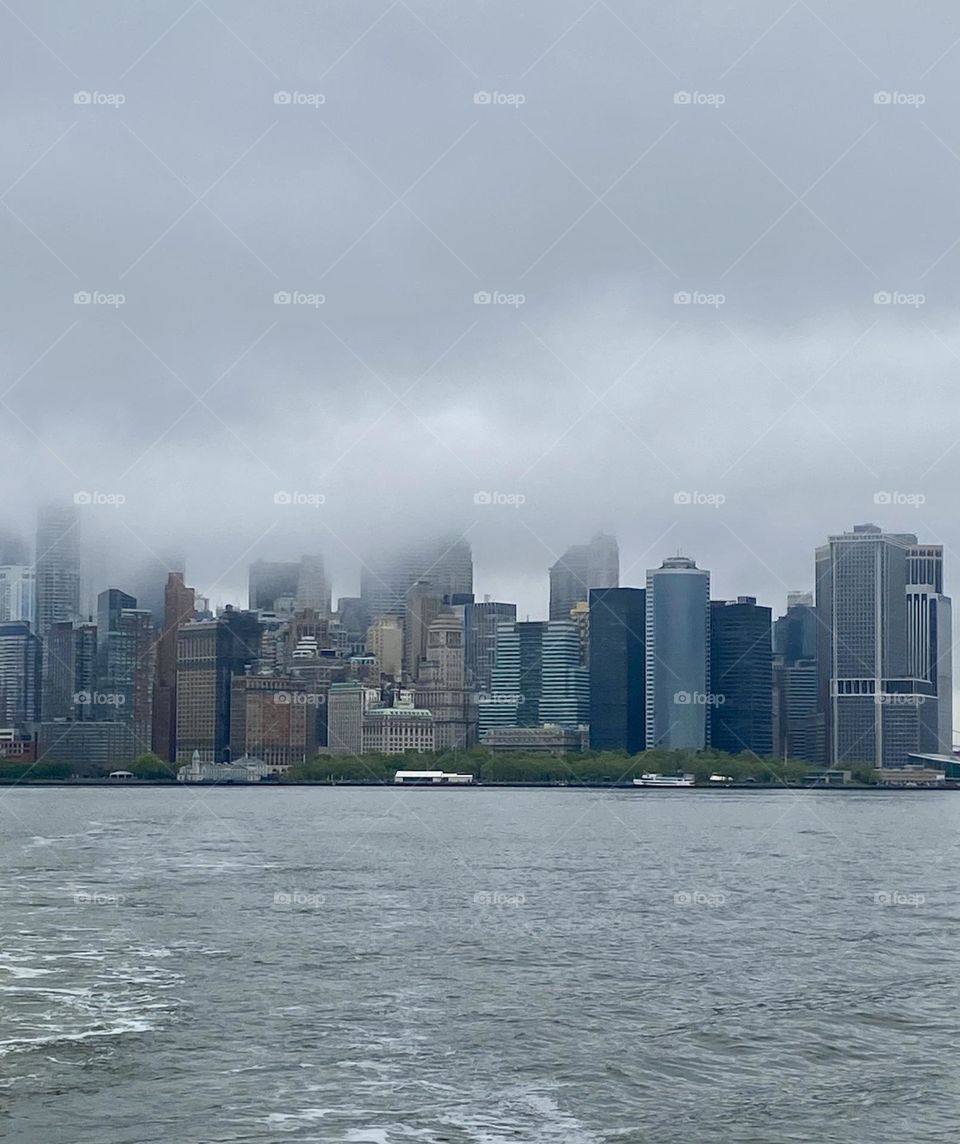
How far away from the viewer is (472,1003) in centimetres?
3288

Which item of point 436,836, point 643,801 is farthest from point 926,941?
point 643,801

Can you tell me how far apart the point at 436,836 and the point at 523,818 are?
3467cm

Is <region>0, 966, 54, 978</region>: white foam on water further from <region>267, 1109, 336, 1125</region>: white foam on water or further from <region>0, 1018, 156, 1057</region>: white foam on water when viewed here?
<region>267, 1109, 336, 1125</region>: white foam on water

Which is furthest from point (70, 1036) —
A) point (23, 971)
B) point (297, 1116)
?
point (23, 971)

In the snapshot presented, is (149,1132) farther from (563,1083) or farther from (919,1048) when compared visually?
(919,1048)

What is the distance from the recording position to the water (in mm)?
23891

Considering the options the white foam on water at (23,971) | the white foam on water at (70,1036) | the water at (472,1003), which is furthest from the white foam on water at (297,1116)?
the white foam on water at (23,971)

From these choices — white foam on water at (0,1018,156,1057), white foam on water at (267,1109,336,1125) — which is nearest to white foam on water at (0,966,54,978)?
white foam on water at (0,1018,156,1057)

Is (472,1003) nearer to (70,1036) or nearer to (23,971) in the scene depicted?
(70,1036)

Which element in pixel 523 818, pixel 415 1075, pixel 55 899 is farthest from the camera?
pixel 523 818

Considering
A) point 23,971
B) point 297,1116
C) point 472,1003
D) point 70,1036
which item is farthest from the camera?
point 23,971

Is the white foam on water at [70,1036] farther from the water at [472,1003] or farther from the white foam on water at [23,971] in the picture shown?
the white foam on water at [23,971]

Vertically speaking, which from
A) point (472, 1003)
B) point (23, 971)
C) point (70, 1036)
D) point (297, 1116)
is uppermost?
point (297, 1116)

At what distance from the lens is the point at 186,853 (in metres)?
79.8
